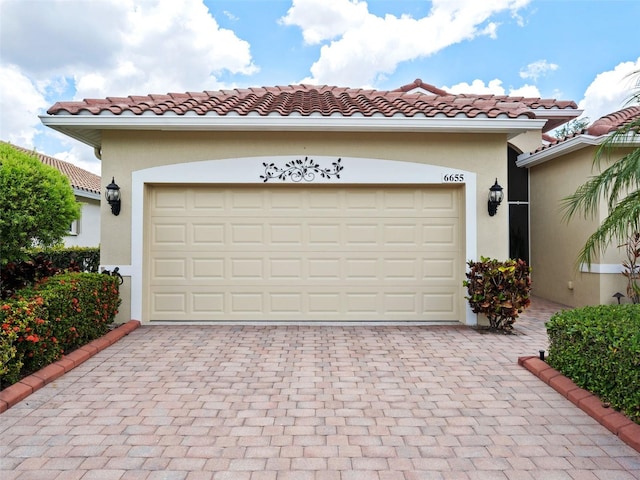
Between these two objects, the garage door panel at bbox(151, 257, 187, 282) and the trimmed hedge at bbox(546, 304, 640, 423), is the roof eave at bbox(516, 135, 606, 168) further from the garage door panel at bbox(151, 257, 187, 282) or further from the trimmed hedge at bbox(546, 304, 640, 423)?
the garage door panel at bbox(151, 257, 187, 282)

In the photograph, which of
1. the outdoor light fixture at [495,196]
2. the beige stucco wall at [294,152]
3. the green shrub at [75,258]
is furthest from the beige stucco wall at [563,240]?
the green shrub at [75,258]

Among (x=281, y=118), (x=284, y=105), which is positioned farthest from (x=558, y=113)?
(x=281, y=118)

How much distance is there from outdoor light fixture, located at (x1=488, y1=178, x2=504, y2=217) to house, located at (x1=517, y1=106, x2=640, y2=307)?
75.3 inches

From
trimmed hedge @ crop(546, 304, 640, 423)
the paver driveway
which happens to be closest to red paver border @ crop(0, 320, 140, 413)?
the paver driveway

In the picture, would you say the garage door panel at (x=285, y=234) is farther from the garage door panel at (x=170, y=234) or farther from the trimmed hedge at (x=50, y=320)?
the trimmed hedge at (x=50, y=320)

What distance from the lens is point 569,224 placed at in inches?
344

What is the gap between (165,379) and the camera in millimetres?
4484

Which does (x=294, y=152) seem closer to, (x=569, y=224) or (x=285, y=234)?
(x=285, y=234)

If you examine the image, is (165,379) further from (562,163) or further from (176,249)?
(562,163)

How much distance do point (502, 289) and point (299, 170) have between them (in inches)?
153

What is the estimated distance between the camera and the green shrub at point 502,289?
21.0 ft

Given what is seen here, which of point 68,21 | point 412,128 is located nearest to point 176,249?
point 412,128

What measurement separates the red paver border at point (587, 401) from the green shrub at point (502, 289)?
149cm

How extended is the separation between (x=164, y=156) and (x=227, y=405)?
4764mm
